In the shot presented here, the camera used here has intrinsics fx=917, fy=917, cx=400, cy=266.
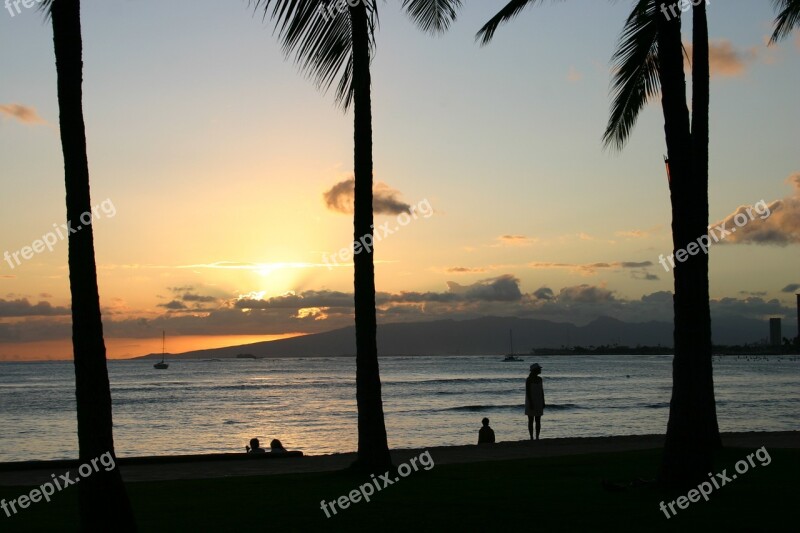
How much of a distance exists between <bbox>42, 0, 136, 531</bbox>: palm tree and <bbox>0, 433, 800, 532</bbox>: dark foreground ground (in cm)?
89

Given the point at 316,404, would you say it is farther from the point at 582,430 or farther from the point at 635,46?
the point at 635,46

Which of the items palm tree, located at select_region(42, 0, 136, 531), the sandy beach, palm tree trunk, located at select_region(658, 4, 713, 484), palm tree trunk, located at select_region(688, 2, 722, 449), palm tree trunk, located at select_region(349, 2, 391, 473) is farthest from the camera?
the sandy beach

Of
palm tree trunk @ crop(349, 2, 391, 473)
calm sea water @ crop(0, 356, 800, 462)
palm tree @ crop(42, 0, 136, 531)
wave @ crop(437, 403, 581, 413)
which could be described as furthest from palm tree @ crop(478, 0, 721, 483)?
wave @ crop(437, 403, 581, 413)

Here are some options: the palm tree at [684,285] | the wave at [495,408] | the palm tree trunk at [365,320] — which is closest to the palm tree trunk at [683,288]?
the palm tree at [684,285]

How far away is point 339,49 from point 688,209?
5.32m

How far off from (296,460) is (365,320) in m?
4.67

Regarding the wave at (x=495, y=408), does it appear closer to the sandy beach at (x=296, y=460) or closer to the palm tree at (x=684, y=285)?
the sandy beach at (x=296, y=460)

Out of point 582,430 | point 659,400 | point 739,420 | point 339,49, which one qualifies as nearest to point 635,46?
point 339,49

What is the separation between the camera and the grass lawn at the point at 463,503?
8.85 meters

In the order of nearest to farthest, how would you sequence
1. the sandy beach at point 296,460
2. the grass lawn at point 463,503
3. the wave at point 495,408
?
the grass lawn at point 463,503 → the sandy beach at point 296,460 → the wave at point 495,408

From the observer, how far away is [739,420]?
148 ft

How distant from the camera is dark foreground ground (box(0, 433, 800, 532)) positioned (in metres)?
8.86

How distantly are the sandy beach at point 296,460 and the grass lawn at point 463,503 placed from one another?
1.41m

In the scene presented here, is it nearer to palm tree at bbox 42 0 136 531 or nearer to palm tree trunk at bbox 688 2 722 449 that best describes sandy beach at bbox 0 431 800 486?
palm tree trunk at bbox 688 2 722 449
